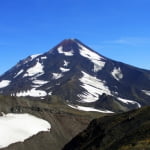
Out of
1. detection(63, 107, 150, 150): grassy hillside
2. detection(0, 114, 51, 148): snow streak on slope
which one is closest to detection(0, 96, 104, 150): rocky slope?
detection(0, 114, 51, 148): snow streak on slope

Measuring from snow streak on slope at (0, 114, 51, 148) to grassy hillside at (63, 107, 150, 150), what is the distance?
27367mm

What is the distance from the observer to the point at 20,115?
14312 cm

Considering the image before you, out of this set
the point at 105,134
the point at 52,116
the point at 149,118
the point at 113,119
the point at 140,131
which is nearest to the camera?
the point at 140,131

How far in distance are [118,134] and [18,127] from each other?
59591mm

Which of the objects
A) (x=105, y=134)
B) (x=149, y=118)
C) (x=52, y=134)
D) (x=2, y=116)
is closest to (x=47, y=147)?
(x=52, y=134)

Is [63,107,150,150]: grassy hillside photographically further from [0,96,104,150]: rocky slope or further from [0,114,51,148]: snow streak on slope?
[0,114,51,148]: snow streak on slope

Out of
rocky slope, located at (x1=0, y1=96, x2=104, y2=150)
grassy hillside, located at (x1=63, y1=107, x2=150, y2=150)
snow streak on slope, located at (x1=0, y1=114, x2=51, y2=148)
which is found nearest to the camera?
grassy hillside, located at (x1=63, y1=107, x2=150, y2=150)

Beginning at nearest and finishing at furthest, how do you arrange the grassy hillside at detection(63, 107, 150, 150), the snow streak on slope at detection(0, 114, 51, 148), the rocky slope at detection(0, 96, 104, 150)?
the grassy hillside at detection(63, 107, 150, 150) < the snow streak on slope at detection(0, 114, 51, 148) < the rocky slope at detection(0, 96, 104, 150)

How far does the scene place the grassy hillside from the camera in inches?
2267

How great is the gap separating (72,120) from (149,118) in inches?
3571

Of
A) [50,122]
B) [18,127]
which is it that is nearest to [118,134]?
[18,127]

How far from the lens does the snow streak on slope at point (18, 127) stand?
114 meters

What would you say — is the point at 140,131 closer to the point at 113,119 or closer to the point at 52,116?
the point at 113,119

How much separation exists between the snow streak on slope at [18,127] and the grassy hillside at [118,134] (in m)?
27.4
